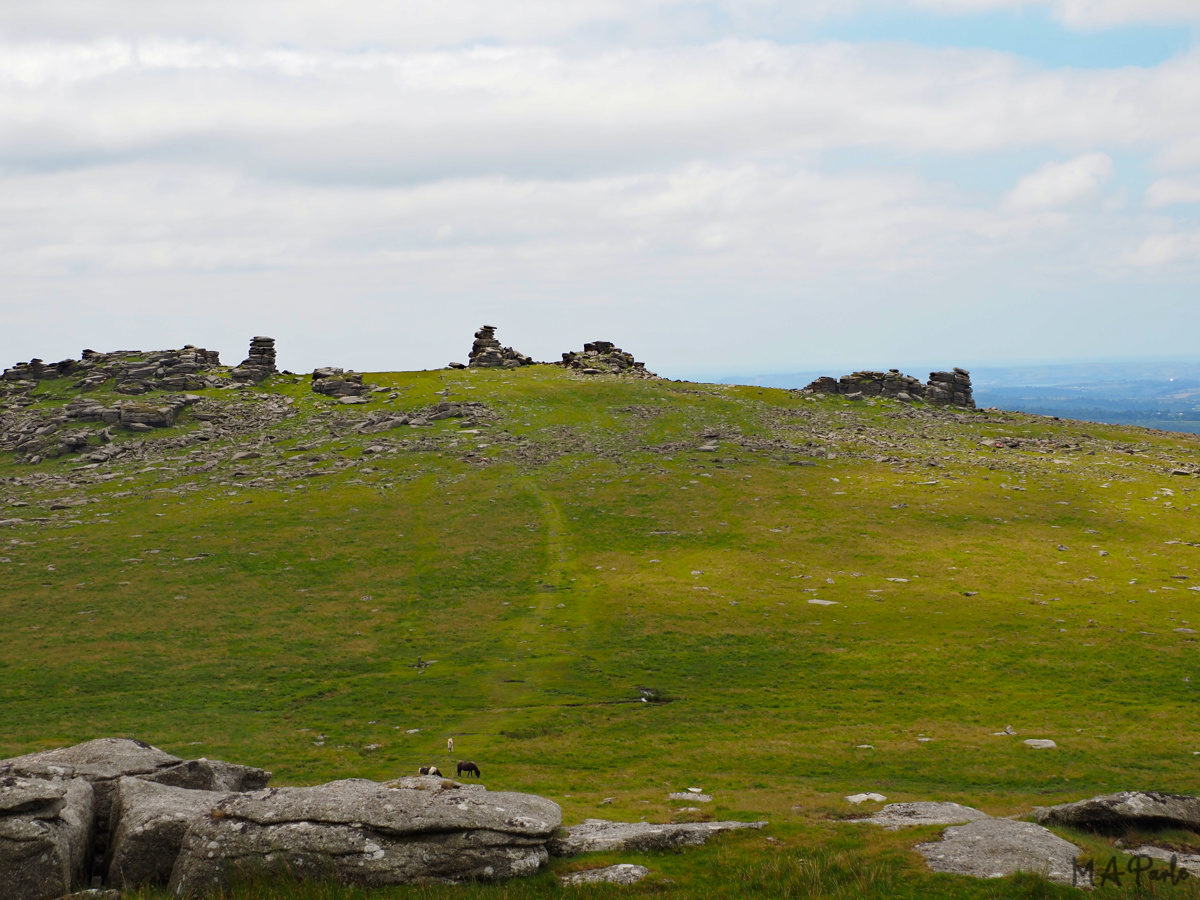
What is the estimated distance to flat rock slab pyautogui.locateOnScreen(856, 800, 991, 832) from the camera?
2347 cm

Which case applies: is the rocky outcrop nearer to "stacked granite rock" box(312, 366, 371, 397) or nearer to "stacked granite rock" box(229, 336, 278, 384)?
"stacked granite rock" box(312, 366, 371, 397)

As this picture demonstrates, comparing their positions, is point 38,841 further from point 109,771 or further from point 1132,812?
point 1132,812

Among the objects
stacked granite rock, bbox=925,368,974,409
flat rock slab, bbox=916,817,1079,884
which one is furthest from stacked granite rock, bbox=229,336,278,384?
flat rock slab, bbox=916,817,1079,884

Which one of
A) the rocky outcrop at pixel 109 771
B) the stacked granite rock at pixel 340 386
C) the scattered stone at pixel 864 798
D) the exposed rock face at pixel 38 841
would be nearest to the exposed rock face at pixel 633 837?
the scattered stone at pixel 864 798

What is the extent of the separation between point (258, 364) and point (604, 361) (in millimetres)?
61222

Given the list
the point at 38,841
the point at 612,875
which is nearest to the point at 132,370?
the point at 38,841

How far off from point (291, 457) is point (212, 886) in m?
87.3

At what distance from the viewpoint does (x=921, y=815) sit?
80.7 ft

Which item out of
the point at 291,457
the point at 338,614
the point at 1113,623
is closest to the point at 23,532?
the point at 291,457

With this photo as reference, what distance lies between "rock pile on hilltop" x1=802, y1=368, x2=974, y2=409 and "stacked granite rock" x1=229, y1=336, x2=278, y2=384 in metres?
90.9

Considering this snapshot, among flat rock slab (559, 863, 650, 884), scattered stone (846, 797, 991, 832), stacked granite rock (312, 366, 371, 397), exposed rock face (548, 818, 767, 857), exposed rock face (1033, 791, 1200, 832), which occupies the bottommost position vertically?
scattered stone (846, 797, 991, 832)

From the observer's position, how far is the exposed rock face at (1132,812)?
22.0 m

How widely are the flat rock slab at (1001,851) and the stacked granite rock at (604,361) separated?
396 feet

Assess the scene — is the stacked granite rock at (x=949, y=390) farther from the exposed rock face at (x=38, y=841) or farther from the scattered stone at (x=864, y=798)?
the exposed rock face at (x=38, y=841)
